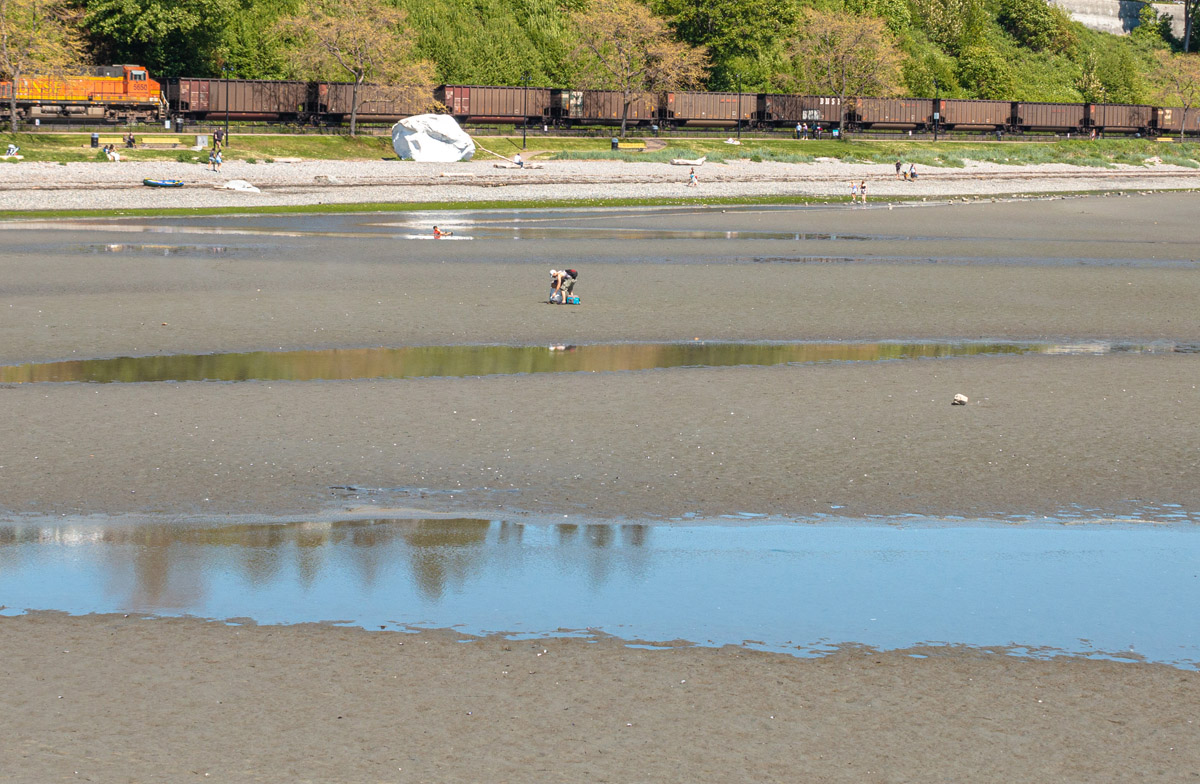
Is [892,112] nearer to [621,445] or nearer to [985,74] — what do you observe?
[985,74]

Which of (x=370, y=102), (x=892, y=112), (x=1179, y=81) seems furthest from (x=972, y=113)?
(x=370, y=102)

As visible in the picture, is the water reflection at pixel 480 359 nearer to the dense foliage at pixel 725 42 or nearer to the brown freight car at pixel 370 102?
the dense foliage at pixel 725 42

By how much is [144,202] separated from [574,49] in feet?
171

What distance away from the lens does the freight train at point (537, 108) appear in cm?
7550

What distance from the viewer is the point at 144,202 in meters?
54.1

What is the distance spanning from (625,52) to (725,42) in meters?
15.9

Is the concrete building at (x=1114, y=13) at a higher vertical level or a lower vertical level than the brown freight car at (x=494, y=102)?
higher

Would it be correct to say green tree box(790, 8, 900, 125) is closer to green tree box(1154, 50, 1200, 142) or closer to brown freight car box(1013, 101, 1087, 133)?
brown freight car box(1013, 101, 1087, 133)

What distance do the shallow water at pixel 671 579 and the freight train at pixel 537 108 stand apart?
66.9 m

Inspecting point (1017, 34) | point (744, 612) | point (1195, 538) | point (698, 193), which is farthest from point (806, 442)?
point (1017, 34)

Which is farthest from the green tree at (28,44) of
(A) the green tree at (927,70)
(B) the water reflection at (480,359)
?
(A) the green tree at (927,70)

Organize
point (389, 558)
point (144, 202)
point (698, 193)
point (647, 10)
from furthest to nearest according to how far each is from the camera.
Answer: point (647, 10), point (698, 193), point (144, 202), point (389, 558)

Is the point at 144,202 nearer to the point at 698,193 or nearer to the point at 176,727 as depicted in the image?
the point at 698,193

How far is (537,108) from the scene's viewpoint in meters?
91.4
